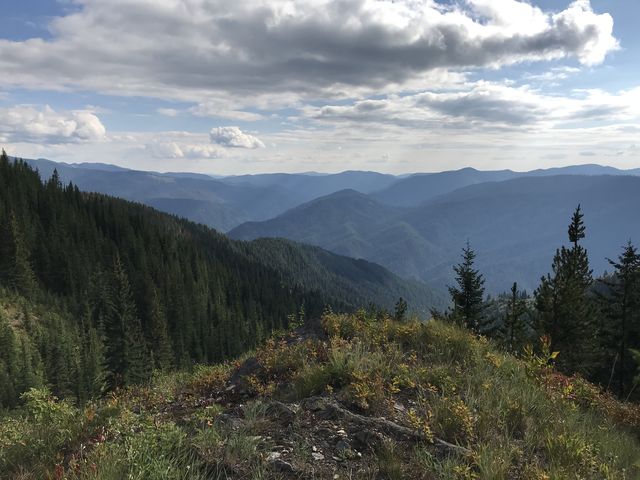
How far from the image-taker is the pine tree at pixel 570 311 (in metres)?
26.9

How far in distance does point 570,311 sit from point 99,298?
10728 cm

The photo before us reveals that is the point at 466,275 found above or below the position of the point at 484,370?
below

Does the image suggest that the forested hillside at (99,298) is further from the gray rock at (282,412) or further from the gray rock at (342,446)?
the gray rock at (342,446)

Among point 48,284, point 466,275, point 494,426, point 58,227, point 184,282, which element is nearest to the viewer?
point 494,426

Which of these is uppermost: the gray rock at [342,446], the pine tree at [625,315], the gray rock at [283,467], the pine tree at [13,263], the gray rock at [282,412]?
the gray rock at [283,467]

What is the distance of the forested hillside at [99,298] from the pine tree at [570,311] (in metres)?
29.0

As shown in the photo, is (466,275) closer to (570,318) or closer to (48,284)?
(570,318)

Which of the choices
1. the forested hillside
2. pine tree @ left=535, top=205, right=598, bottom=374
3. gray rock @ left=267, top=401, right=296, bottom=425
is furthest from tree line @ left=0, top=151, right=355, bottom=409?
pine tree @ left=535, top=205, right=598, bottom=374

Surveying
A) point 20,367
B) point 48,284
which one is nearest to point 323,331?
point 20,367

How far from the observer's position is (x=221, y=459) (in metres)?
4.35

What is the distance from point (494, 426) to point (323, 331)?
614cm

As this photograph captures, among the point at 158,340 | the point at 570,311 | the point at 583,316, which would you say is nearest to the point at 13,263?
the point at 158,340

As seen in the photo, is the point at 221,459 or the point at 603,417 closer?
the point at 221,459

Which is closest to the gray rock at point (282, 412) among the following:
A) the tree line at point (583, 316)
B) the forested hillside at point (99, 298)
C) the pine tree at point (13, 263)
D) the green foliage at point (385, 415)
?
the green foliage at point (385, 415)
